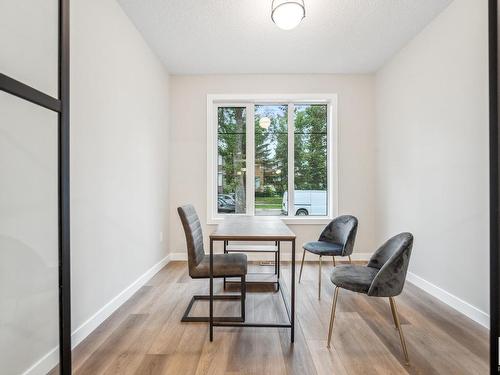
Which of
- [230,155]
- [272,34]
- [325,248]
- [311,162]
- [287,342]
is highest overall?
[272,34]

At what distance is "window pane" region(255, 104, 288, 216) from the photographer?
4402 mm

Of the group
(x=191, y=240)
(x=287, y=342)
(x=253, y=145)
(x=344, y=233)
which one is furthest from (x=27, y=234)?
(x=253, y=145)

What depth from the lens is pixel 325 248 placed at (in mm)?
2986

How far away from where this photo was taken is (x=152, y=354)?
6.10 ft

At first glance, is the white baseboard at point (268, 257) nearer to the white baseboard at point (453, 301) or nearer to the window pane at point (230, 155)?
Answer: the window pane at point (230, 155)

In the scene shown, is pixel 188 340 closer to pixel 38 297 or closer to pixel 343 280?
pixel 38 297

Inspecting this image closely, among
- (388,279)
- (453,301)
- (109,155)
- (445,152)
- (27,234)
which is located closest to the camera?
(27,234)

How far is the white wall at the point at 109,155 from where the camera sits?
198 centimetres

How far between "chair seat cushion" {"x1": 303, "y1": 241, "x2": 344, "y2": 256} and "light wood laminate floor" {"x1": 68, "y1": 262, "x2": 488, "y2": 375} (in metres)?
0.45

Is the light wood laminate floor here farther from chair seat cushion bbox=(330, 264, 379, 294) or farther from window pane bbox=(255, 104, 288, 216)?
window pane bbox=(255, 104, 288, 216)

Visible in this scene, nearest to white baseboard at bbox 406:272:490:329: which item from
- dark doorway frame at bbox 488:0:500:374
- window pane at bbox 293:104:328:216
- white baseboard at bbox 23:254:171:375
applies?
dark doorway frame at bbox 488:0:500:374

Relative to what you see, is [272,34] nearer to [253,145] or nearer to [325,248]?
[253,145]

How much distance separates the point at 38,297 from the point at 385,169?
12.9ft

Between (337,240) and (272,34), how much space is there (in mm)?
2401
